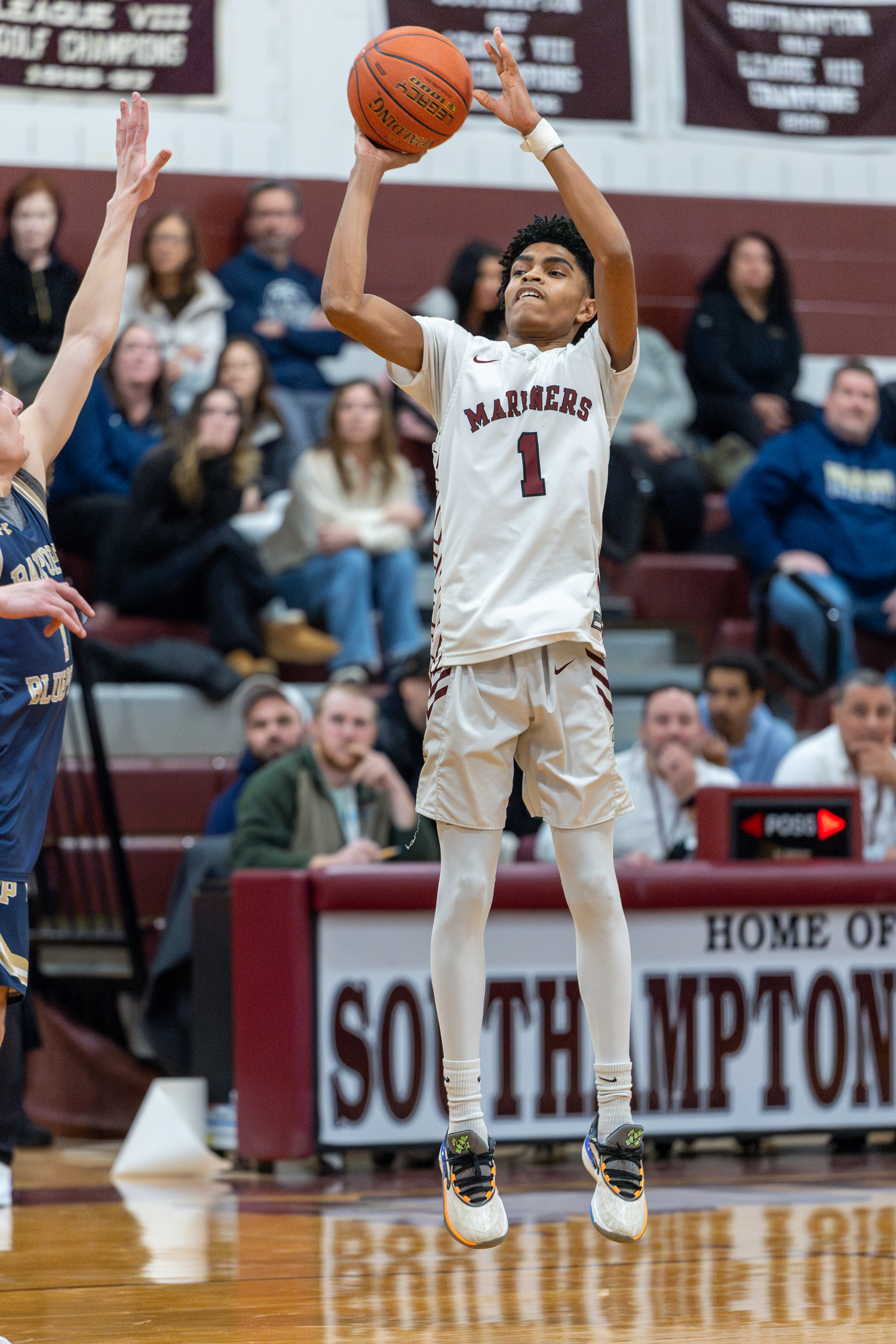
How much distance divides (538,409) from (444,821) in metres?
0.90

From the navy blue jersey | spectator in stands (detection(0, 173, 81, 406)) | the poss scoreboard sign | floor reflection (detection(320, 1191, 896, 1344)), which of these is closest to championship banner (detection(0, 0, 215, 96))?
spectator in stands (detection(0, 173, 81, 406))

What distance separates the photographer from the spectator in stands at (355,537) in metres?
8.70

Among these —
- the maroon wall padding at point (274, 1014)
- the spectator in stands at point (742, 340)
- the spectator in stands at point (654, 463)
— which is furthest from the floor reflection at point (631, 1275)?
the spectator in stands at point (742, 340)

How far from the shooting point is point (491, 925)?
6.21 m

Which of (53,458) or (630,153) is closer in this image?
(53,458)

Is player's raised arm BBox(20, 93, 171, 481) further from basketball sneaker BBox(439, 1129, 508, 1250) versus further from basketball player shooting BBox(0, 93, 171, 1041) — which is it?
basketball sneaker BBox(439, 1129, 508, 1250)

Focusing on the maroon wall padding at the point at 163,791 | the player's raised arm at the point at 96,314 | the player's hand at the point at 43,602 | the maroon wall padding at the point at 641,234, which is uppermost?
the maroon wall padding at the point at 641,234

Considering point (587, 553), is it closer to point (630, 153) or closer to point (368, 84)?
point (368, 84)

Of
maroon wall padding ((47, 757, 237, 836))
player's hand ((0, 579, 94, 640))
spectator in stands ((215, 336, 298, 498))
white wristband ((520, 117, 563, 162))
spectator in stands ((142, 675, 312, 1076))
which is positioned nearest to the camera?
player's hand ((0, 579, 94, 640))

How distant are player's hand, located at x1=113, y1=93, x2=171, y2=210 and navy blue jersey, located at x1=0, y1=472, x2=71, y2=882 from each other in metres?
0.88

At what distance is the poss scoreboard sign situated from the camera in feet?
21.2

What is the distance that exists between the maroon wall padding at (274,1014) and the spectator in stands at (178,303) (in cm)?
390

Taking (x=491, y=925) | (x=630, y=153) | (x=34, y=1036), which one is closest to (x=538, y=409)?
(x=491, y=925)

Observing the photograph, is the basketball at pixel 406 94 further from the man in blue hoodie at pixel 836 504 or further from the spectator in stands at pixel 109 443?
the man in blue hoodie at pixel 836 504
